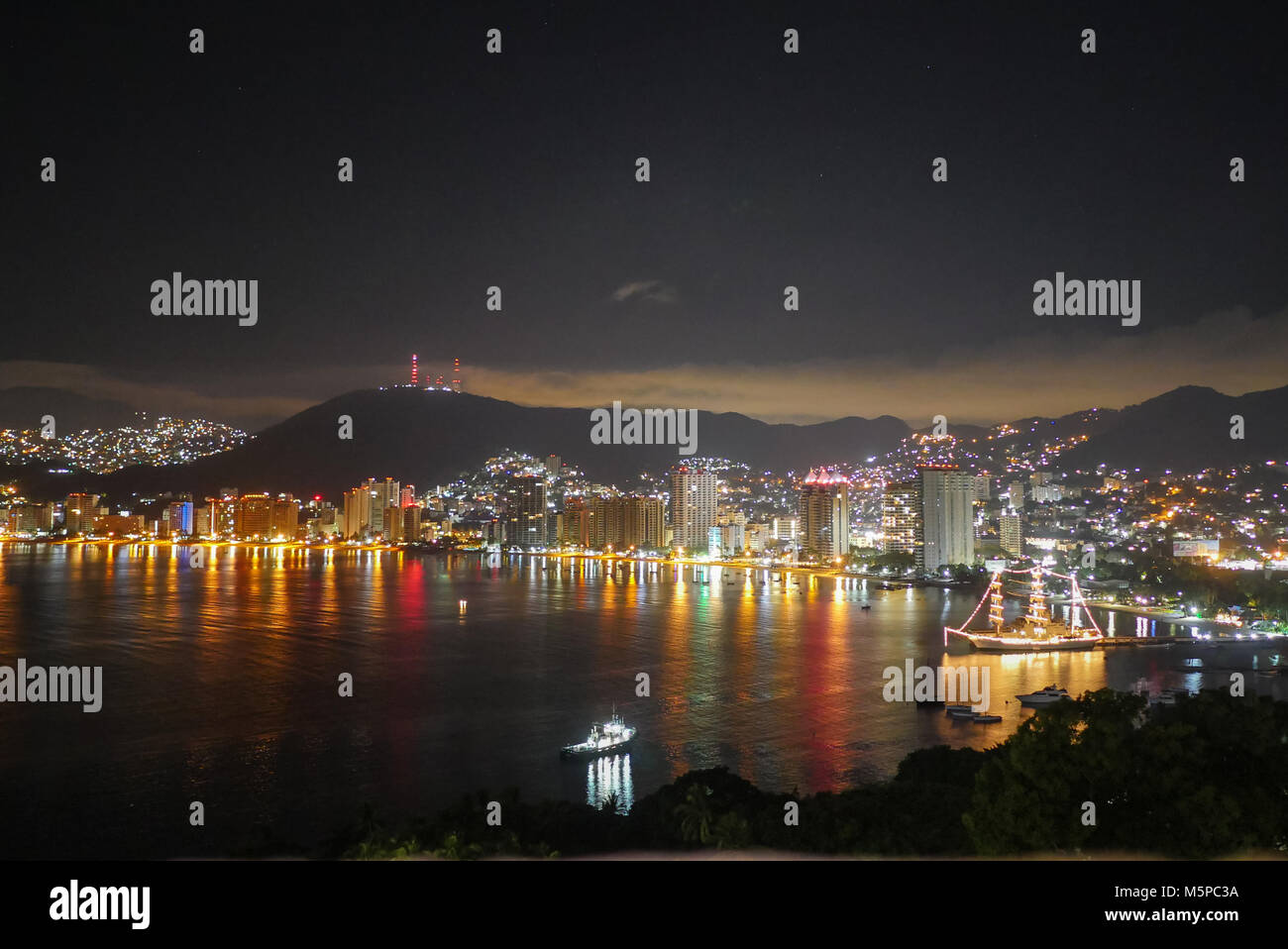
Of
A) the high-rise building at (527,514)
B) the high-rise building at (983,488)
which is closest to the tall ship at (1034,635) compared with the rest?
the high-rise building at (983,488)

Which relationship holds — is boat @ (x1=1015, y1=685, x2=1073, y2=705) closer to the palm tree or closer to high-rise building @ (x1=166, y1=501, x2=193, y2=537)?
the palm tree

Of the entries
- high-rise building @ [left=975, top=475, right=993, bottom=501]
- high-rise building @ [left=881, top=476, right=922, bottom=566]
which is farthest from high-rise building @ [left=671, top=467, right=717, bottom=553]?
high-rise building @ [left=975, top=475, right=993, bottom=501]

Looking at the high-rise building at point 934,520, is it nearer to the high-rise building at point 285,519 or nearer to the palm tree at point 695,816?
the palm tree at point 695,816

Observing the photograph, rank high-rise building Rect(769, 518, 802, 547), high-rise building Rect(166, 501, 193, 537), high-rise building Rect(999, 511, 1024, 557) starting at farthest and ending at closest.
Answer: high-rise building Rect(166, 501, 193, 537) < high-rise building Rect(769, 518, 802, 547) < high-rise building Rect(999, 511, 1024, 557)

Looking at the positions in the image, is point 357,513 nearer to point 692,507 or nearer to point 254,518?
point 254,518
